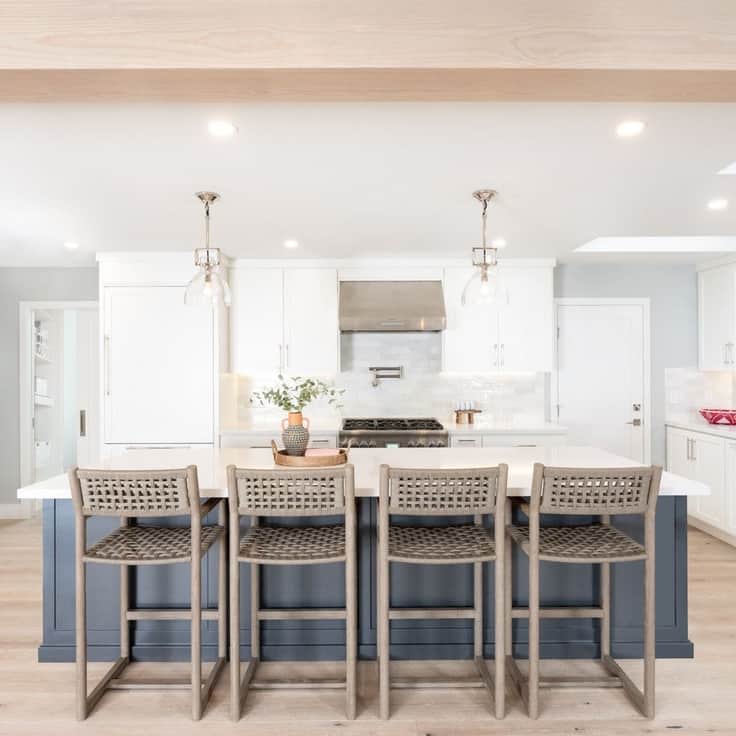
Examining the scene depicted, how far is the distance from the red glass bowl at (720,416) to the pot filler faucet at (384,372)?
8.75ft

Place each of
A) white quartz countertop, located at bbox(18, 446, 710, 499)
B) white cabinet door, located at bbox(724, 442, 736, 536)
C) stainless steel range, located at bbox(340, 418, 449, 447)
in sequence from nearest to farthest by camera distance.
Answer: white quartz countertop, located at bbox(18, 446, 710, 499) < white cabinet door, located at bbox(724, 442, 736, 536) < stainless steel range, located at bbox(340, 418, 449, 447)

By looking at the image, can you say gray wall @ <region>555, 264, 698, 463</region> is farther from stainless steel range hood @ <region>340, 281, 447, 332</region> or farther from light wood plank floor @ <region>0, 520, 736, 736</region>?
light wood plank floor @ <region>0, 520, 736, 736</region>

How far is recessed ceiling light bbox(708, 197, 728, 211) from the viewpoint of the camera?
11.3 ft

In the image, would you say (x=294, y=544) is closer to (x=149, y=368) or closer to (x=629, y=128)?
(x=629, y=128)

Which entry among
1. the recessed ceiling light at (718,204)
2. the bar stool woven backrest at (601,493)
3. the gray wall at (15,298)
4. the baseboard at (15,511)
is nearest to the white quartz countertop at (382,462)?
the bar stool woven backrest at (601,493)

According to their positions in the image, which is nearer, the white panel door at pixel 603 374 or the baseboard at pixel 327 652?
the baseboard at pixel 327 652

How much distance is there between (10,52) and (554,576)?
286 cm

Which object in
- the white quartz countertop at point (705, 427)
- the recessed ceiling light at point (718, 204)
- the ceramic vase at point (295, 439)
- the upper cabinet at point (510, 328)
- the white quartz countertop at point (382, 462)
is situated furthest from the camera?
the upper cabinet at point (510, 328)

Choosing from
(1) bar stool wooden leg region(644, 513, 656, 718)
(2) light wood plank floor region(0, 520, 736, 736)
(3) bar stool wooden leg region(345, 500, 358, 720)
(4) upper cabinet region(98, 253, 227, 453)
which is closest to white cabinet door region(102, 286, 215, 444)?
(4) upper cabinet region(98, 253, 227, 453)

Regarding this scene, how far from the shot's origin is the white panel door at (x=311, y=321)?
5188 mm

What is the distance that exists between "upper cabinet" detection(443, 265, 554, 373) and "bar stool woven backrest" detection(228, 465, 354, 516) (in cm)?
303

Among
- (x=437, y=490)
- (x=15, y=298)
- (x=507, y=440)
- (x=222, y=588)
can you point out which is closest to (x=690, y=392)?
(x=507, y=440)

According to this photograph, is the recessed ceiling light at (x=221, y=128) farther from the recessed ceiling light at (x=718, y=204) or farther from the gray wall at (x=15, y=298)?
the gray wall at (x=15, y=298)

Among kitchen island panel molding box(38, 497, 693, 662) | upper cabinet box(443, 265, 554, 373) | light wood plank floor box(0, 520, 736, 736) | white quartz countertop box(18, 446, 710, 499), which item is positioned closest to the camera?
light wood plank floor box(0, 520, 736, 736)
